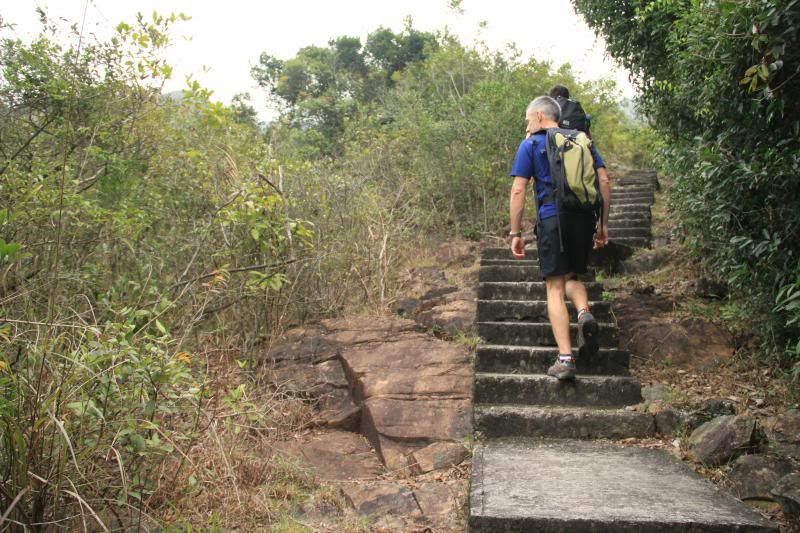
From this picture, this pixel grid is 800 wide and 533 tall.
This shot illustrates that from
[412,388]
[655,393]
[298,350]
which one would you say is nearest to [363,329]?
[298,350]

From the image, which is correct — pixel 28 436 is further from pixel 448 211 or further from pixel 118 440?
pixel 448 211

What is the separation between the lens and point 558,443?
4.38 meters

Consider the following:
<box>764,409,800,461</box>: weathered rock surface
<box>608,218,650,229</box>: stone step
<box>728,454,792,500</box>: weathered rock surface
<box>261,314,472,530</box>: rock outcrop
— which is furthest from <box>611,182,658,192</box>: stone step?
<box>728,454,792,500</box>: weathered rock surface

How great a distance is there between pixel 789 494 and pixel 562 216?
2.13m

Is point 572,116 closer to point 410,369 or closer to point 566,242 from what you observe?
point 566,242

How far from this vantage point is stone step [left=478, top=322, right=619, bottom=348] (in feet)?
18.1

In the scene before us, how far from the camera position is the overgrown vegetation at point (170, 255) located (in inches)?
124

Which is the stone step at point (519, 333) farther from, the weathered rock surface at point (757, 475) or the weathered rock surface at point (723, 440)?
the weathered rock surface at point (757, 475)

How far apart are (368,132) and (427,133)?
179cm

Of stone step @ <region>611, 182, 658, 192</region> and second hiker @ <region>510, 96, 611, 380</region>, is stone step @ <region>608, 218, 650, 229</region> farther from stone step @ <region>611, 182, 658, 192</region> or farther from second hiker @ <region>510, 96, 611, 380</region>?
second hiker @ <region>510, 96, 611, 380</region>

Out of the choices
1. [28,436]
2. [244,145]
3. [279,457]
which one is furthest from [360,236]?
[28,436]

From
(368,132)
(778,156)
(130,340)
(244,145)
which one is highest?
(368,132)

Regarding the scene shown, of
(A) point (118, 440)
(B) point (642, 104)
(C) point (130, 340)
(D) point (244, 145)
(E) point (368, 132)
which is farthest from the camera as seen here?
(E) point (368, 132)

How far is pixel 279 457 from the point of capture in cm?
442
